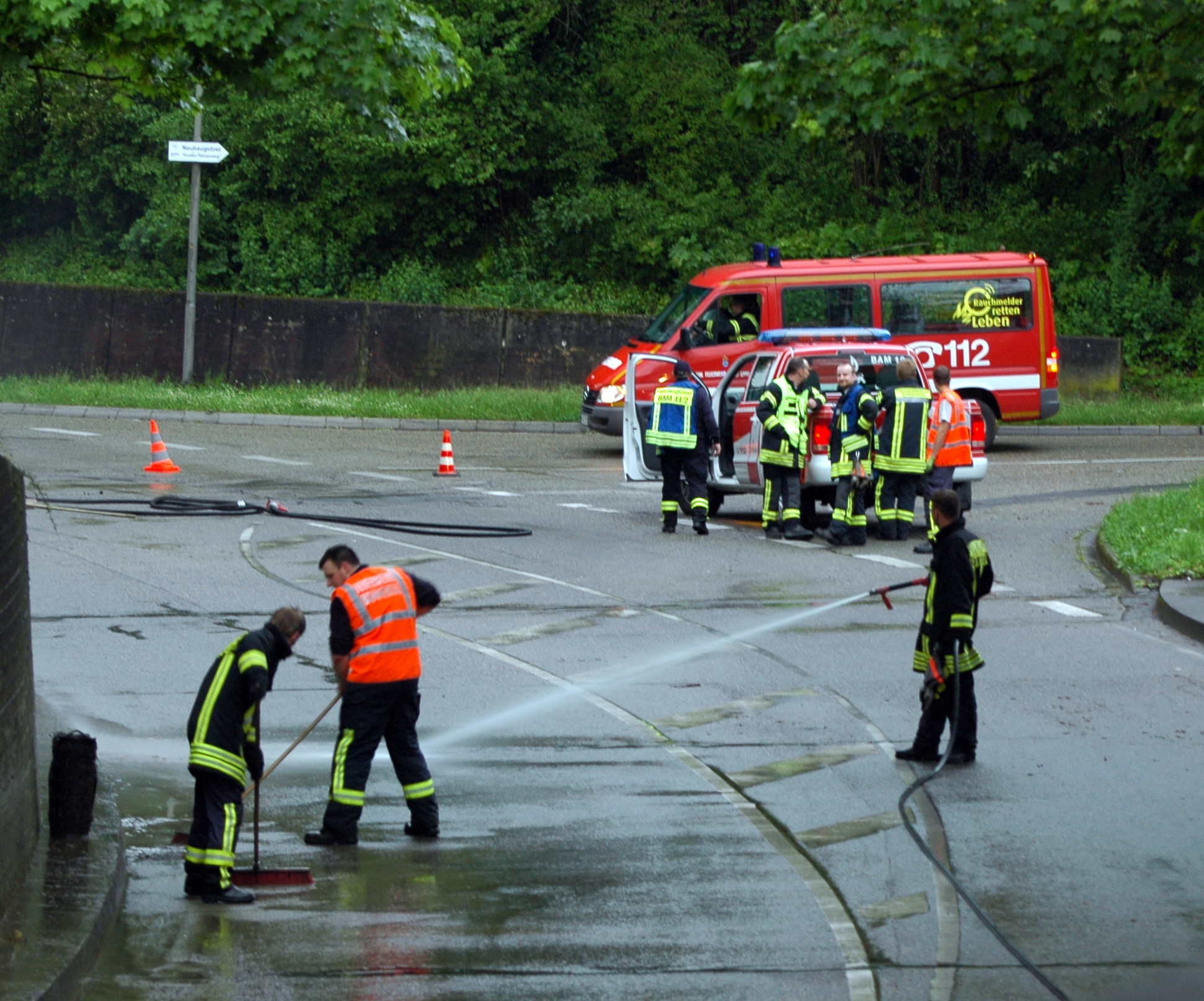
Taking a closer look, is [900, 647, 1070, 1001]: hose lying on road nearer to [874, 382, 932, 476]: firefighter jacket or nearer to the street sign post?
[874, 382, 932, 476]: firefighter jacket

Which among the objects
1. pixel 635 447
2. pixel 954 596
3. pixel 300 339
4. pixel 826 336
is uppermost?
pixel 826 336

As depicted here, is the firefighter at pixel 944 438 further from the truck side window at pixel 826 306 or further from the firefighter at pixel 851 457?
the truck side window at pixel 826 306

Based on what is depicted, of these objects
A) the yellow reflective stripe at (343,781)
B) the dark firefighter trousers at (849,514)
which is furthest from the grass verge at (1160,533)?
the yellow reflective stripe at (343,781)

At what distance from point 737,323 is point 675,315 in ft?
3.18

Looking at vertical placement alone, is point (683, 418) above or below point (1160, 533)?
above

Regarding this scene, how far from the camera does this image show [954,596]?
28.7 ft

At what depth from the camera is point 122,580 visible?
13.3 m

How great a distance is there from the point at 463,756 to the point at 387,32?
4842 mm

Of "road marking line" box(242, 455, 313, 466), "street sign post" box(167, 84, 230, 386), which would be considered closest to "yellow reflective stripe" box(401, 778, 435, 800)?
"road marking line" box(242, 455, 313, 466)

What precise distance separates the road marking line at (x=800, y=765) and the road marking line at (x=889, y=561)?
548 centimetres

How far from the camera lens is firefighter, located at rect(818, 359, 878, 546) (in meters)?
15.4

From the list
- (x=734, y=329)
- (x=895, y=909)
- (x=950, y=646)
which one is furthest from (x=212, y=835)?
(x=734, y=329)

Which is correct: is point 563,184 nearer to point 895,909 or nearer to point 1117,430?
point 1117,430

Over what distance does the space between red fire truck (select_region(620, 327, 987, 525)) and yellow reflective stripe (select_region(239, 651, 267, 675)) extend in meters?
A: 9.52
